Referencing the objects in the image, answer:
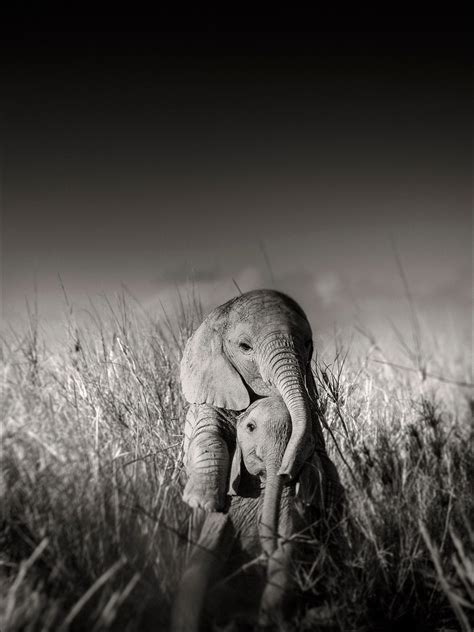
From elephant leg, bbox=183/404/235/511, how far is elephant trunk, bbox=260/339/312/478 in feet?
1.30

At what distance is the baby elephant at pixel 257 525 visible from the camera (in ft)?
10.9

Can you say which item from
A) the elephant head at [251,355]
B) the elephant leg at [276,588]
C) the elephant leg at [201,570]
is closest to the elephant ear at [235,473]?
the elephant leg at [201,570]

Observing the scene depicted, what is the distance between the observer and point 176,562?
12.1 feet

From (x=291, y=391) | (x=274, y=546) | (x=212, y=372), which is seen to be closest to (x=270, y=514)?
(x=274, y=546)

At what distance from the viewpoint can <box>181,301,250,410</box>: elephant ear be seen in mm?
4012

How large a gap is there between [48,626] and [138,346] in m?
4.33

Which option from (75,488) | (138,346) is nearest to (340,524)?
(75,488)

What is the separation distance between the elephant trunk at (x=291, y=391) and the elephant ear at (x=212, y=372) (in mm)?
244

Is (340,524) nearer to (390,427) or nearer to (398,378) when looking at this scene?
(390,427)

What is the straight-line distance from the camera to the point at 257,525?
3764mm

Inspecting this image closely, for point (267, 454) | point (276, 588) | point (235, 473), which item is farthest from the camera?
point (235, 473)

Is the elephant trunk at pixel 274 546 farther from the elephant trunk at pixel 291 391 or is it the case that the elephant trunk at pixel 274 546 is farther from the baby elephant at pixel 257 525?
the elephant trunk at pixel 291 391

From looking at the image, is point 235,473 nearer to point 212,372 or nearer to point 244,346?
point 212,372

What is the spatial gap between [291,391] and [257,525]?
859mm
